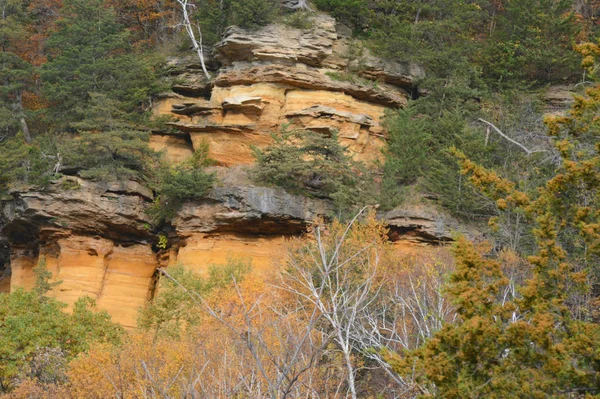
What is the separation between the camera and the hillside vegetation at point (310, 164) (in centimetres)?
1778

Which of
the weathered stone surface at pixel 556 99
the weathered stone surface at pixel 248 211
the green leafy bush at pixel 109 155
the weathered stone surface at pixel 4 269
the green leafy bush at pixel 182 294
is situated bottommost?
the weathered stone surface at pixel 4 269

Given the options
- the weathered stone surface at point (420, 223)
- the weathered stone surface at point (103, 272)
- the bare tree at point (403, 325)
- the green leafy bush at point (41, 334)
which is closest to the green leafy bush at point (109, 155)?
the weathered stone surface at point (103, 272)

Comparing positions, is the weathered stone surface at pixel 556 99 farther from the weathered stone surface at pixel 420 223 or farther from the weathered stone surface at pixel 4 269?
the weathered stone surface at pixel 4 269

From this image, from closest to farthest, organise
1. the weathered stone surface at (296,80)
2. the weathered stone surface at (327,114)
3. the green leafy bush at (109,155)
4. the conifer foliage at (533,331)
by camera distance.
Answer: the conifer foliage at (533,331), the green leafy bush at (109,155), the weathered stone surface at (327,114), the weathered stone surface at (296,80)

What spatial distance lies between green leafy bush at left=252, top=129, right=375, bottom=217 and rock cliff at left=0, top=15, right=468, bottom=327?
0.91 metres

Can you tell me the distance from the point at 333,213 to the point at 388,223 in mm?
2774

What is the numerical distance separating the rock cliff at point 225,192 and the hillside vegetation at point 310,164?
29.2 inches

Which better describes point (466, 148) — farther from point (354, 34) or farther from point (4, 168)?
point (4, 168)

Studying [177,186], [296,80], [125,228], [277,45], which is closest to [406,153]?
[296,80]

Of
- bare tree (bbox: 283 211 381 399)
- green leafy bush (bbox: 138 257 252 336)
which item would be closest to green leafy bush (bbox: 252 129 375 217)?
green leafy bush (bbox: 138 257 252 336)

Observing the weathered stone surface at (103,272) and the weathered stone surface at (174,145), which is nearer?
the weathered stone surface at (103,272)

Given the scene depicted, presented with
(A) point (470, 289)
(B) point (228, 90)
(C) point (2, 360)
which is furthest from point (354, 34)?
(A) point (470, 289)

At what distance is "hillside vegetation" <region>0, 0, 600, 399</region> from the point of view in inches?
700

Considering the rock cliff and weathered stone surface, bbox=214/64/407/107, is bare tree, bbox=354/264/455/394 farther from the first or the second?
weathered stone surface, bbox=214/64/407/107
